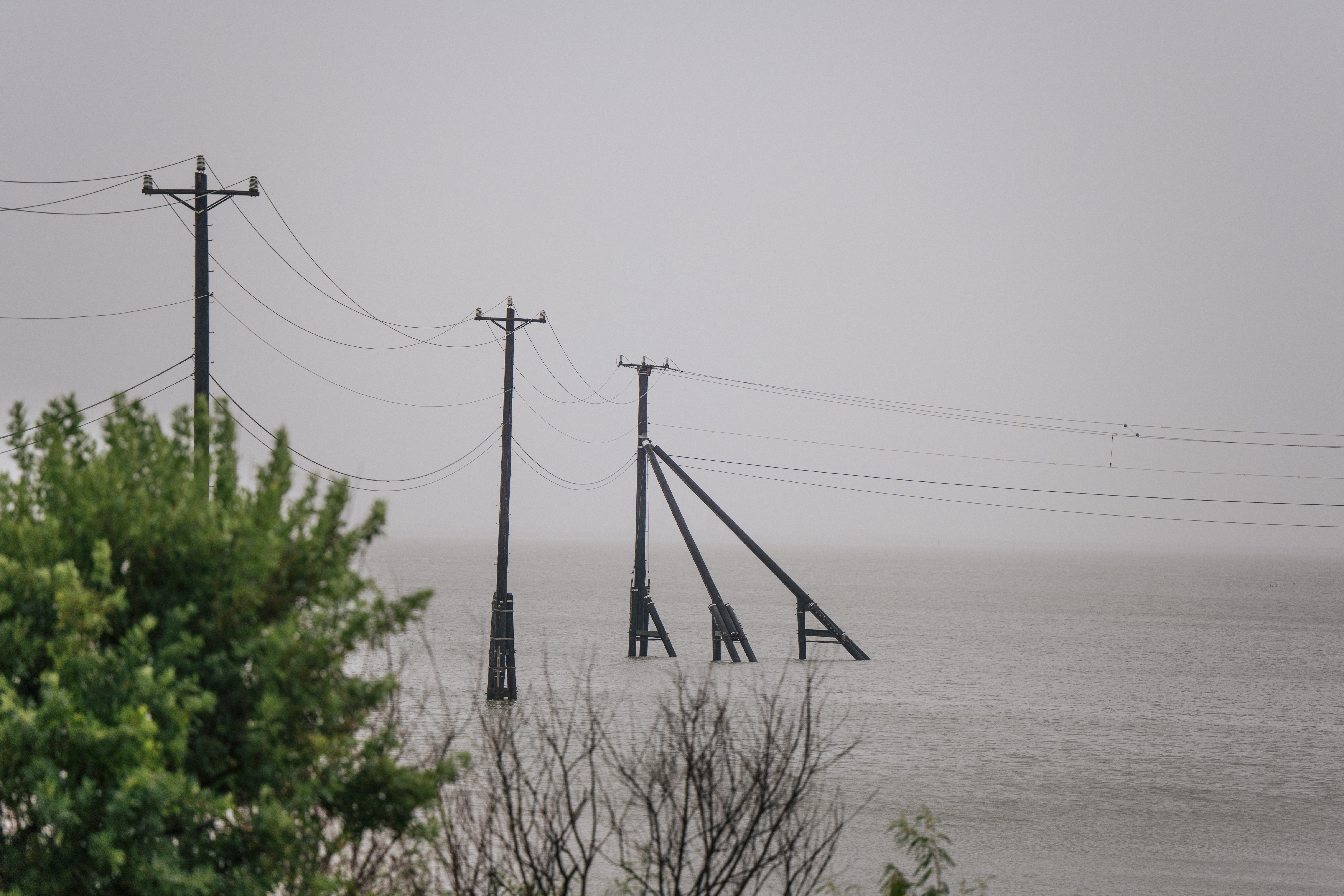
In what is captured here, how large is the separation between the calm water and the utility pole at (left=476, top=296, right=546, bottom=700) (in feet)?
5.14

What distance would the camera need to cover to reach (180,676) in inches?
183

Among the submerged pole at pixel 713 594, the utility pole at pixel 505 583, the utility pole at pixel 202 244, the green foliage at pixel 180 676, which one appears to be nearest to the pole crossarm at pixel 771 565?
the submerged pole at pixel 713 594

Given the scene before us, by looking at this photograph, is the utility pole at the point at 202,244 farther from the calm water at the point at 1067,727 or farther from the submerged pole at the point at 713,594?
the submerged pole at the point at 713,594

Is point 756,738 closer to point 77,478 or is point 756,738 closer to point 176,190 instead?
point 77,478

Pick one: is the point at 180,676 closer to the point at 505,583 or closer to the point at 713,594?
the point at 505,583

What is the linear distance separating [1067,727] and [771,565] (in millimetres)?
12497

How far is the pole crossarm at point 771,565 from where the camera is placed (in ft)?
138

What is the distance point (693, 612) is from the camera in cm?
9781

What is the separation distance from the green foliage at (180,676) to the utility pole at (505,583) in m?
21.2

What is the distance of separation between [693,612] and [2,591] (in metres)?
94.5

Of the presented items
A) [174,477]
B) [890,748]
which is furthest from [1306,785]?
[174,477]

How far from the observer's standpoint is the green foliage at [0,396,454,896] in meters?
4.17

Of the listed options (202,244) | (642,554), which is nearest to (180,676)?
(202,244)

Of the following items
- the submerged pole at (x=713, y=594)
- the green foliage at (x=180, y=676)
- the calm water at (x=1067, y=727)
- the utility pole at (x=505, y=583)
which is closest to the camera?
the green foliage at (x=180, y=676)
